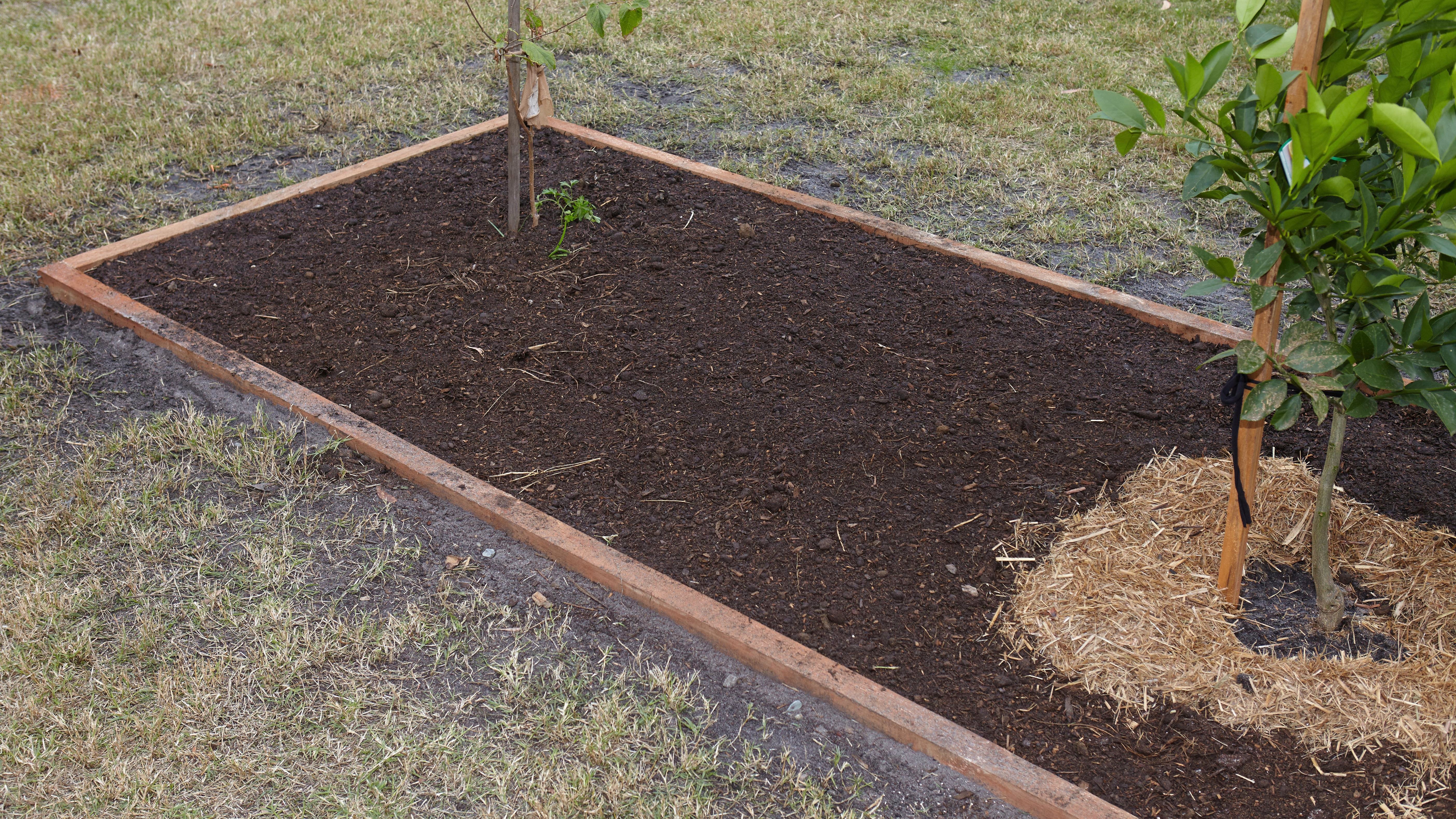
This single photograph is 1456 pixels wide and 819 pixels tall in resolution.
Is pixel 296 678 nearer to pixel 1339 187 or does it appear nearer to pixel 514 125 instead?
pixel 514 125

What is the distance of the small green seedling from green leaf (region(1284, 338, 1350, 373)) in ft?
8.95

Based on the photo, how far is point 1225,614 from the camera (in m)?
2.66

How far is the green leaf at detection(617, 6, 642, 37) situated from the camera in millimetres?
3488

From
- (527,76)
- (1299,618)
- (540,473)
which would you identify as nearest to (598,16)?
(527,76)

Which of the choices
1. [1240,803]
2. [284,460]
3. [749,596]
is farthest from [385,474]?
[1240,803]

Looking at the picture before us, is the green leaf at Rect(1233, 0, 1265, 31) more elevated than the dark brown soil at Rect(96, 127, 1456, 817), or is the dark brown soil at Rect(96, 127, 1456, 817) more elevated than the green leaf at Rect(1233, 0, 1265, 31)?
the green leaf at Rect(1233, 0, 1265, 31)

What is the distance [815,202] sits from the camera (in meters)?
4.62

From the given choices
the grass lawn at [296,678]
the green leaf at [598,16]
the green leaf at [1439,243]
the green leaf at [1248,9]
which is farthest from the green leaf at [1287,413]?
the green leaf at [598,16]

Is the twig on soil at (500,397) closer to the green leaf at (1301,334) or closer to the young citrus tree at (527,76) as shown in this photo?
the young citrus tree at (527,76)

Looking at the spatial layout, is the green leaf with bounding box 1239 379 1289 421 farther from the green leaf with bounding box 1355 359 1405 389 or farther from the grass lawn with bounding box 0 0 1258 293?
the grass lawn with bounding box 0 0 1258 293

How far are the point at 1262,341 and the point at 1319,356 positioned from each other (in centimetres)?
12

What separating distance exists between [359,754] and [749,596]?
39.2 inches

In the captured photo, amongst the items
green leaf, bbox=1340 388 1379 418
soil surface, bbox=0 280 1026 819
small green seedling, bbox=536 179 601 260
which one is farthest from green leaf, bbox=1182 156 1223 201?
small green seedling, bbox=536 179 601 260

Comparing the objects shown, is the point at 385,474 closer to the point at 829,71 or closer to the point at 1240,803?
the point at 1240,803
